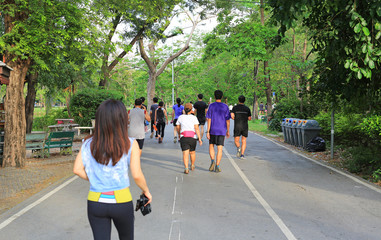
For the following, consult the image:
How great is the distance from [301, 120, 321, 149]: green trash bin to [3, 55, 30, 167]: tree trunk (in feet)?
31.7

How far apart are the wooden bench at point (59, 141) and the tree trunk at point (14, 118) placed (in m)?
2.00

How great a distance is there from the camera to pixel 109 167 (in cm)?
264

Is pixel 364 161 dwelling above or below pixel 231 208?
above

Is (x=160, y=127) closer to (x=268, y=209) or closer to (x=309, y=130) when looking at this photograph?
(x=309, y=130)

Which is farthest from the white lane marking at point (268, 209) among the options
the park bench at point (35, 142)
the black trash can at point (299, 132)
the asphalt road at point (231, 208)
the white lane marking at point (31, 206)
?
the park bench at point (35, 142)

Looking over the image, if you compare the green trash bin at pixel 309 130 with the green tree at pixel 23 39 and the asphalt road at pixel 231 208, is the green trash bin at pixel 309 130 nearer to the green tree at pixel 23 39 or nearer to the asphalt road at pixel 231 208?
the asphalt road at pixel 231 208

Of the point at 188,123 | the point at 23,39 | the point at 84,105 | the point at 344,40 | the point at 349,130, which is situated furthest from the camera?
the point at 84,105

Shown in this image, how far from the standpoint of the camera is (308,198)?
21.1ft

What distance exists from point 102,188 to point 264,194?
4.65m

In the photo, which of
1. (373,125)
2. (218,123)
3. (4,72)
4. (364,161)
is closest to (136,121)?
(218,123)

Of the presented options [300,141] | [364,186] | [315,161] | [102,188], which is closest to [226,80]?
[300,141]

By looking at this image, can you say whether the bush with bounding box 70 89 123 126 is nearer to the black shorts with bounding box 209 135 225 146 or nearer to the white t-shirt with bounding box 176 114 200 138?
the black shorts with bounding box 209 135 225 146

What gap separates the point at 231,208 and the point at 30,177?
5.56 meters

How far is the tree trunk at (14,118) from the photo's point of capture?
32.9 ft
